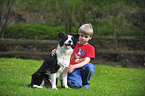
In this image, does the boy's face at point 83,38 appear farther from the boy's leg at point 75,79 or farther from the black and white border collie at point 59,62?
the boy's leg at point 75,79

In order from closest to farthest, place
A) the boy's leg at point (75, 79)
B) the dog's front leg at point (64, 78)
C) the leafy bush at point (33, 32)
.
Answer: the dog's front leg at point (64, 78), the boy's leg at point (75, 79), the leafy bush at point (33, 32)

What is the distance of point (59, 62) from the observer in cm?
393

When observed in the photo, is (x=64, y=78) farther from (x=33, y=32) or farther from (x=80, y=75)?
(x=33, y=32)

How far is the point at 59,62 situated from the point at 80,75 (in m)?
0.89

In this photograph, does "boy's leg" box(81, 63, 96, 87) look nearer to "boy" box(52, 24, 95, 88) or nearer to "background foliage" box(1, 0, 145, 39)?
"boy" box(52, 24, 95, 88)

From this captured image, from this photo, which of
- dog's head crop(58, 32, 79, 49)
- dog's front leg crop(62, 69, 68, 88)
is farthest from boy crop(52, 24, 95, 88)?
dog's head crop(58, 32, 79, 49)

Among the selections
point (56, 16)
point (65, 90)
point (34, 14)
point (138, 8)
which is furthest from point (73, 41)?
point (138, 8)

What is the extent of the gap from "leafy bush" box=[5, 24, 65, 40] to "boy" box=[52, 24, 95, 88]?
6.70 meters

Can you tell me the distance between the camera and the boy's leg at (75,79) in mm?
4453

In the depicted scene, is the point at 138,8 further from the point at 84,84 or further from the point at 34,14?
the point at 84,84

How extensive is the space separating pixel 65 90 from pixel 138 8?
Result: 32.4ft

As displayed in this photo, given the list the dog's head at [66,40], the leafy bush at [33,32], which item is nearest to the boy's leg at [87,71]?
the dog's head at [66,40]

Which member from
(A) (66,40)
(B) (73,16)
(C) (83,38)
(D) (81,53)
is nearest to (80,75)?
(D) (81,53)

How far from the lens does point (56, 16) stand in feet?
37.9
